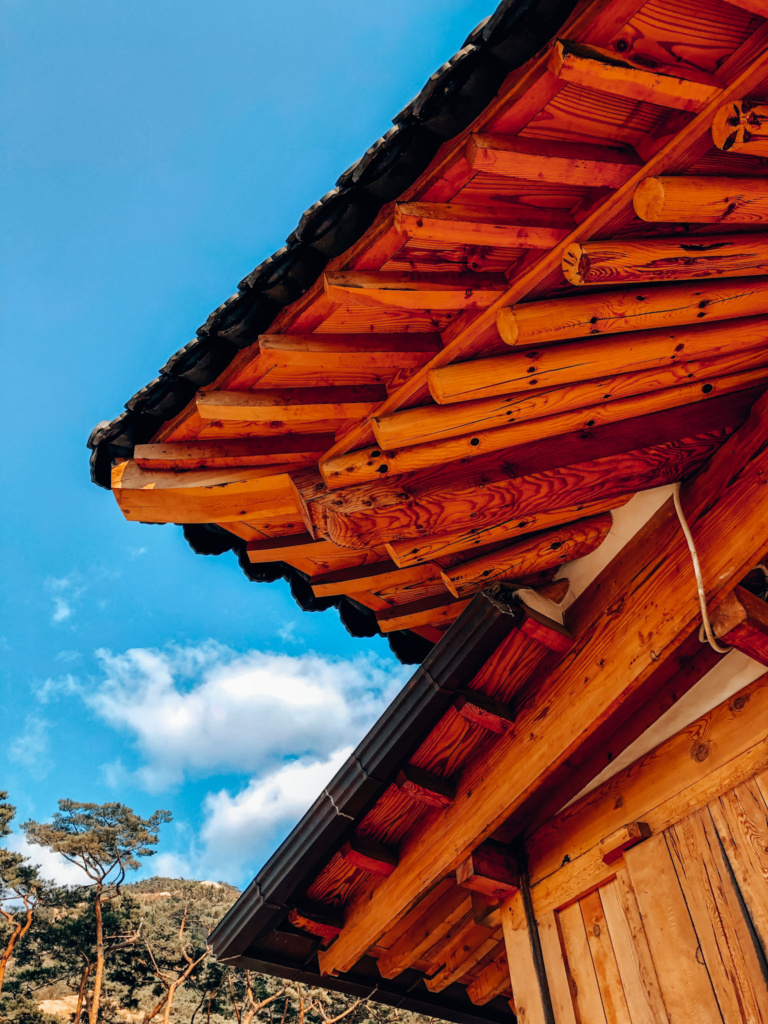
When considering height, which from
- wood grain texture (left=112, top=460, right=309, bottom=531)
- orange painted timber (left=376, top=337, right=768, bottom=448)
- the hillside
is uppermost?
the hillside

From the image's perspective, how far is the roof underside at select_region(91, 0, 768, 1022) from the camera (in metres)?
1.77

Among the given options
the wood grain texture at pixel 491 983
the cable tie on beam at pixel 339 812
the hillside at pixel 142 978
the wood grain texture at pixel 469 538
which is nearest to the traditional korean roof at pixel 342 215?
the wood grain texture at pixel 469 538

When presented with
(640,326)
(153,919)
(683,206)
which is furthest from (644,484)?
(153,919)

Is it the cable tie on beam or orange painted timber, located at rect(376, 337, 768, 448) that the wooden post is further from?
orange painted timber, located at rect(376, 337, 768, 448)

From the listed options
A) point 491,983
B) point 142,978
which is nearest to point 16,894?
point 142,978

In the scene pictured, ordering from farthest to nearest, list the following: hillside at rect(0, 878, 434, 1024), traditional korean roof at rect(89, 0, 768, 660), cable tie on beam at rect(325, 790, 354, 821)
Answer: hillside at rect(0, 878, 434, 1024) < cable tie on beam at rect(325, 790, 354, 821) < traditional korean roof at rect(89, 0, 768, 660)

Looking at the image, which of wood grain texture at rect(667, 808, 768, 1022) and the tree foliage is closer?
wood grain texture at rect(667, 808, 768, 1022)

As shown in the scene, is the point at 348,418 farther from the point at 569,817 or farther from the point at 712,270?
the point at 569,817

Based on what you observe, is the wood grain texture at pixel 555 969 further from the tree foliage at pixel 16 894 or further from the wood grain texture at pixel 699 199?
the tree foliage at pixel 16 894

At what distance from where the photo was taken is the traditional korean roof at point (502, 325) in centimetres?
175

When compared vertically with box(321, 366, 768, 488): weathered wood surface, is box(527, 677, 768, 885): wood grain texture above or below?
below

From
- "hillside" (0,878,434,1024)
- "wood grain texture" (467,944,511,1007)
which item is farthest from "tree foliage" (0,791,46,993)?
"wood grain texture" (467,944,511,1007)

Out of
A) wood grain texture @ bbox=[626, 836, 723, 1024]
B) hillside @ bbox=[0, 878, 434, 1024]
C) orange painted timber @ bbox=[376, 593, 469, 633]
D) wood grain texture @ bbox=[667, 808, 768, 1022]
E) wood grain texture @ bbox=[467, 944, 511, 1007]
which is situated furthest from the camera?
hillside @ bbox=[0, 878, 434, 1024]

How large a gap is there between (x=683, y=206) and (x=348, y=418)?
126cm
